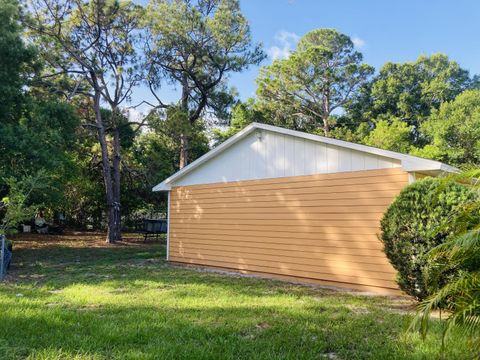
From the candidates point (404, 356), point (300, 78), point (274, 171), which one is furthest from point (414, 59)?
point (404, 356)

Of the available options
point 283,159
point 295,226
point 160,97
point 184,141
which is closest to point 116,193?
point 184,141

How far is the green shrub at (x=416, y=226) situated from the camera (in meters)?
4.74

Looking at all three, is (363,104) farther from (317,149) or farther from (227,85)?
(317,149)

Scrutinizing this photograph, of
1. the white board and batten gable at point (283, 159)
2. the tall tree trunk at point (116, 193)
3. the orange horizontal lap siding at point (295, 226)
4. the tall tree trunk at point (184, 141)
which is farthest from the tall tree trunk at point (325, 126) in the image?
the orange horizontal lap siding at point (295, 226)

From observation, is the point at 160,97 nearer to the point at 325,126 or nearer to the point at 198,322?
the point at 325,126

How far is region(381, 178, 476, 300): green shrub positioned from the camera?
4742 mm

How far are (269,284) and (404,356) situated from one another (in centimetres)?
396

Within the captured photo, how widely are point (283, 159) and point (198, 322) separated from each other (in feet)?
15.1

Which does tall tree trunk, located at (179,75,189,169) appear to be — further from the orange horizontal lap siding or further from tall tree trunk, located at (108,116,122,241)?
the orange horizontal lap siding

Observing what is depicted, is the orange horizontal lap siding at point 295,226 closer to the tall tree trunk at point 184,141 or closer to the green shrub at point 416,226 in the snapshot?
the green shrub at point 416,226

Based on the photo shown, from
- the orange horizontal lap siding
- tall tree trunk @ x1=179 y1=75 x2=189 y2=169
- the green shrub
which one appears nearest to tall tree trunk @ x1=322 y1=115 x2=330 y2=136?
tall tree trunk @ x1=179 y1=75 x2=189 y2=169

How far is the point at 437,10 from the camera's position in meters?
13.7

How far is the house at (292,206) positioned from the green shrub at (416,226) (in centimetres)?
76

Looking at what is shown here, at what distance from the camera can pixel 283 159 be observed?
26.6 feet
